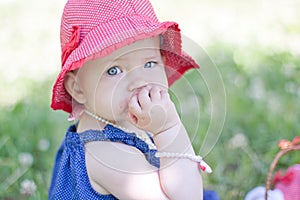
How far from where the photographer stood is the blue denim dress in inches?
63.5

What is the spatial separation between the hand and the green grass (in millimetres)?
142

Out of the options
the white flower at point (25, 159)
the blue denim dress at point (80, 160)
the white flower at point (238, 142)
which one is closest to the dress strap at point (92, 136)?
the blue denim dress at point (80, 160)

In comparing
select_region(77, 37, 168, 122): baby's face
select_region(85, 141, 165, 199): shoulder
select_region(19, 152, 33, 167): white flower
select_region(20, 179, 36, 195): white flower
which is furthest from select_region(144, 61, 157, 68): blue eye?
select_region(19, 152, 33, 167): white flower

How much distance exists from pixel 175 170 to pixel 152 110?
0.15 m

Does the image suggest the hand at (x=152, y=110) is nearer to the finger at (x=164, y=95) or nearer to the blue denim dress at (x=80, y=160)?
the finger at (x=164, y=95)

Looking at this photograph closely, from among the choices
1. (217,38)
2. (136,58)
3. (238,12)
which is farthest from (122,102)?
(238,12)

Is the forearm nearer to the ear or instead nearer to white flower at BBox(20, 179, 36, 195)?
the ear

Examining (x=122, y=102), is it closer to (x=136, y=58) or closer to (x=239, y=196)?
(x=136, y=58)

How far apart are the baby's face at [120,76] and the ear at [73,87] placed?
0.02 m

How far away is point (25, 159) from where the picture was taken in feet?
7.50

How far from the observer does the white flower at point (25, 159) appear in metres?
2.27

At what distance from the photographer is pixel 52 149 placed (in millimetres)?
2402

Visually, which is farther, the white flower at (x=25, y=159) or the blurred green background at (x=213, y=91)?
the white flower at (x=25, y=159)

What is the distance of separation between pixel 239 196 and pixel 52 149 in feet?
2.44
